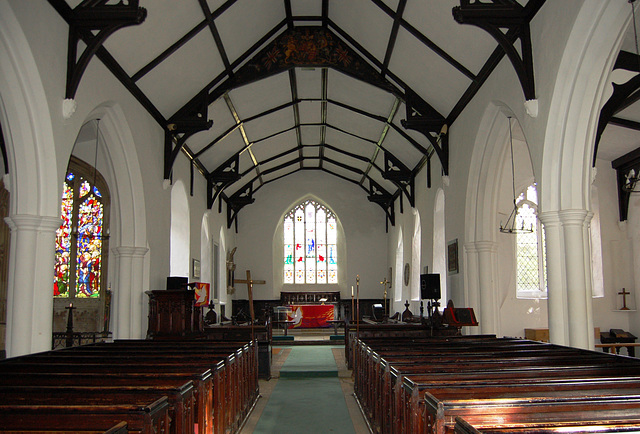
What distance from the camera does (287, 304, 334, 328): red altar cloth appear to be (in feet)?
53.4

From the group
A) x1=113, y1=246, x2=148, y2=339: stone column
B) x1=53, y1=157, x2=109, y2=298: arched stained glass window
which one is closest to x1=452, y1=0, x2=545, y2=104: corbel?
x1=113, y1=246, x2=148, y2=339: stone column

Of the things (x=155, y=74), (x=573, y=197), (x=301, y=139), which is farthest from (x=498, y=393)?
(x=301, y=139)

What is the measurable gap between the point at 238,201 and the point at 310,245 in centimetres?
307

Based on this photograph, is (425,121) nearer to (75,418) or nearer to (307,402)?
(307,402)

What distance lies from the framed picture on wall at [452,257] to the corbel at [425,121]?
1.24m

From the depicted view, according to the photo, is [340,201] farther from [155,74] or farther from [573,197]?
[573,197]

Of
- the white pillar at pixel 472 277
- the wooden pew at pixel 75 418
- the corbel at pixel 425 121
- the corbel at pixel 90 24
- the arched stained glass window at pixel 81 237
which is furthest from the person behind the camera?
the arched stained glass window at pixel 81 237

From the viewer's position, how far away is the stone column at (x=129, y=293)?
822 centimetres

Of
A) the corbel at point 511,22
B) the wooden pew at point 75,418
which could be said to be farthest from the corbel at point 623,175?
the wooden pew at point 75,418

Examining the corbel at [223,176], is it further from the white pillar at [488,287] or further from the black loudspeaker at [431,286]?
the white pillar at [488,287]

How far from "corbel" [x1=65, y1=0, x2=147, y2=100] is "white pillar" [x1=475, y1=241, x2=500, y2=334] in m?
5.78

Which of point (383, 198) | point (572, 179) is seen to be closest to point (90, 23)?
point (572, 179)

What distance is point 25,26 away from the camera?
5.18 m

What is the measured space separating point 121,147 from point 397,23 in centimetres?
422
